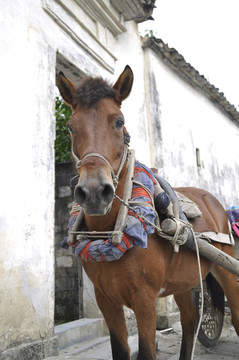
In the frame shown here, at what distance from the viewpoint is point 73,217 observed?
230cm

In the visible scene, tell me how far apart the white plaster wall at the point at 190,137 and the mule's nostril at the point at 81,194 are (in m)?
4.64

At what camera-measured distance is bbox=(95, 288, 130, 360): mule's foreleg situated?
2.20 m

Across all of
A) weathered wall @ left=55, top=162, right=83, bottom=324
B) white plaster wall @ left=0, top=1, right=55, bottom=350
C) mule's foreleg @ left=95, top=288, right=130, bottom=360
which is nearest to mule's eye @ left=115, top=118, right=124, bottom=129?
mule's foreleg @ left=95, top=288, right=130, bottom=360

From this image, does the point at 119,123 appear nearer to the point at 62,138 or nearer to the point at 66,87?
the point at 66,87

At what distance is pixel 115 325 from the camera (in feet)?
7.32

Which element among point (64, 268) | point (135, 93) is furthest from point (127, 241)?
point (135, 93)

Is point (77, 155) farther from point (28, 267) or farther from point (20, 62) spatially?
point (20, 62)

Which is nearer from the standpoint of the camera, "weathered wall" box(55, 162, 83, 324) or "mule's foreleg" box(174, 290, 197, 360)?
"mule's foreleg" box(174, 290, 197, 360)

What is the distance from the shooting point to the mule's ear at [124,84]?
2.24 m

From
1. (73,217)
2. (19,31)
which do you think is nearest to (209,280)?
(73,217)

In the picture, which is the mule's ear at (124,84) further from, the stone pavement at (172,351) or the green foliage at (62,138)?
the green foliage at (62,138)

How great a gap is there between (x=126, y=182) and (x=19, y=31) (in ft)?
8.58

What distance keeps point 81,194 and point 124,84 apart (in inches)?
39.2

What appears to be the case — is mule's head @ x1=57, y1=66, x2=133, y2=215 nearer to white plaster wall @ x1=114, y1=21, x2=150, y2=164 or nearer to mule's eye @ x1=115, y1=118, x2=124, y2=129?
mule's eye @ x1=115, y1=118, x2=124, y2=129
